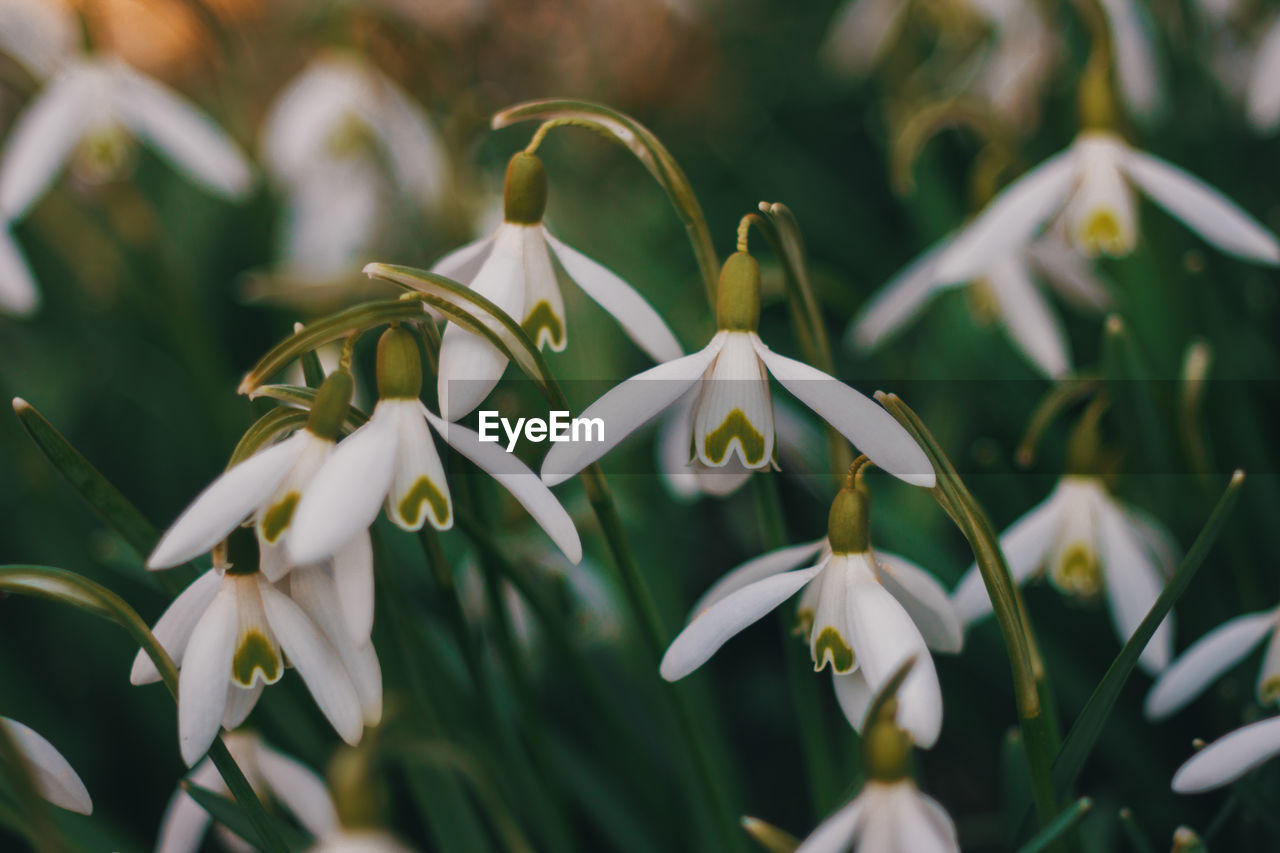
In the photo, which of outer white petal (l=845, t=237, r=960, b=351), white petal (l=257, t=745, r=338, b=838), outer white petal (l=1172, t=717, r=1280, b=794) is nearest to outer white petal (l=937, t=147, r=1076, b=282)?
outer white petal (l=845, t=237, r=960, b=351)

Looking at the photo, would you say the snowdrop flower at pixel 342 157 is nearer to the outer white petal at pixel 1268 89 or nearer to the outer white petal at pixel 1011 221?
the outer white petal at pixel 1011 221

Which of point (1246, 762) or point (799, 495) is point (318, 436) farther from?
point (799, 495)

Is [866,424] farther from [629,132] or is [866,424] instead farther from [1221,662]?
[1221,662]

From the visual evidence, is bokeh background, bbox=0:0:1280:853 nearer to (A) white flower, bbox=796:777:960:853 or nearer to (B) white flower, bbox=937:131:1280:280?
(B) white flower, bbox=937:131:1280:280

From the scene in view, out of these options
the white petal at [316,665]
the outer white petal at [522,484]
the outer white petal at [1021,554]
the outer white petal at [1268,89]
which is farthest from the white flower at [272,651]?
the outer white petal at [1268,89]

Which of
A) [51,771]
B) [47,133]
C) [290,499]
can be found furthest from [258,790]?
[47,133]
